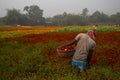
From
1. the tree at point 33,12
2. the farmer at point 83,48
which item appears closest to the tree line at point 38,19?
the tree at point 33,12

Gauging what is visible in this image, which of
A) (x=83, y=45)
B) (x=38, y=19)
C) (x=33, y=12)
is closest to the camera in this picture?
(x=83, y=45)

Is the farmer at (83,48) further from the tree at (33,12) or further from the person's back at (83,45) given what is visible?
the tree at (33,12)

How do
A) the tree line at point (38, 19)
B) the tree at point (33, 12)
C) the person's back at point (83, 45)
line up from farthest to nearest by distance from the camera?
the tree at point (33, 12), the tree line at point (38, 19), the person's back at point (83, 45)

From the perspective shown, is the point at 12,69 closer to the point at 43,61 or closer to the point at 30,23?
the point at 43,61

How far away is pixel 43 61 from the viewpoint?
9359mm

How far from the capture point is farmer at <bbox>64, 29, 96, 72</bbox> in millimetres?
6926

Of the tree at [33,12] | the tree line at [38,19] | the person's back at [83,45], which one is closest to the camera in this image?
the person's back at [83,45]

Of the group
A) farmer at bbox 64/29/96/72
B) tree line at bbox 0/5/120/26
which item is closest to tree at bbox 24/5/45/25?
tree line at bbox 0/5/120/26

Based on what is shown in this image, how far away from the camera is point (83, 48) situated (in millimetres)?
7008

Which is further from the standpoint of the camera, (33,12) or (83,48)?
(33,12)

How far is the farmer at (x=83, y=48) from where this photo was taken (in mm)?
6926

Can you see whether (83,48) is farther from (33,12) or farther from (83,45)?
(33,12)

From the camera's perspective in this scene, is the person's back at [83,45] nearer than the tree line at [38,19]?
Yes

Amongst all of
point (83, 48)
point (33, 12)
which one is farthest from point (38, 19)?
point (83, 48)
